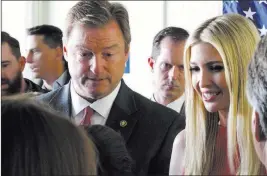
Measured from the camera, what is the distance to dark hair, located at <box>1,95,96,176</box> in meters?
0.62

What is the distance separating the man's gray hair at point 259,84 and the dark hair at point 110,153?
0.18 m

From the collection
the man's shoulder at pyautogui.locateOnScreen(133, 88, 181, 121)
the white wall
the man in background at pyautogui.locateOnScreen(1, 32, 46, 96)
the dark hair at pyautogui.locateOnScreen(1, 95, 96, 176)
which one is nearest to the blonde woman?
the man's shoulder at pyautogui.locateOnScreen(133, 88, 181, 121)

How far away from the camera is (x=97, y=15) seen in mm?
918

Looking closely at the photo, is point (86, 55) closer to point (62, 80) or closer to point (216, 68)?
point (62, 80)

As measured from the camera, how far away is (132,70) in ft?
6.75

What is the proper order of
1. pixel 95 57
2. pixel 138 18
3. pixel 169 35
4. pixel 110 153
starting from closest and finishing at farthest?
pixel 110 153, pixel 95 57, pixel 169 35, pixel 138 18

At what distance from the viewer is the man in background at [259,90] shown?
0.71 meters

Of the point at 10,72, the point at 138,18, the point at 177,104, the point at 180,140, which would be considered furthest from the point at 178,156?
the point at 138,18

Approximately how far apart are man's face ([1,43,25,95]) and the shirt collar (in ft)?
0.34

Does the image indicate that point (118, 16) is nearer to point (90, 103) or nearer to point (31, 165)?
point (90, 103)

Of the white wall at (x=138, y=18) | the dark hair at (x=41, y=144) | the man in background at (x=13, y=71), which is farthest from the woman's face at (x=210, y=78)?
the white wall at (x=138, y=18)

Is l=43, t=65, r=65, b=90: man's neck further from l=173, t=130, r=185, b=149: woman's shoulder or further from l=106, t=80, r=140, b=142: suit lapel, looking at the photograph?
l=173, t=130, r=185, b=149: woman's shoulder

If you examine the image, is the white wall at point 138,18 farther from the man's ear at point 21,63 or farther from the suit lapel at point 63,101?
the suit lapel at point 63,101

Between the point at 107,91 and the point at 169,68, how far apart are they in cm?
10
